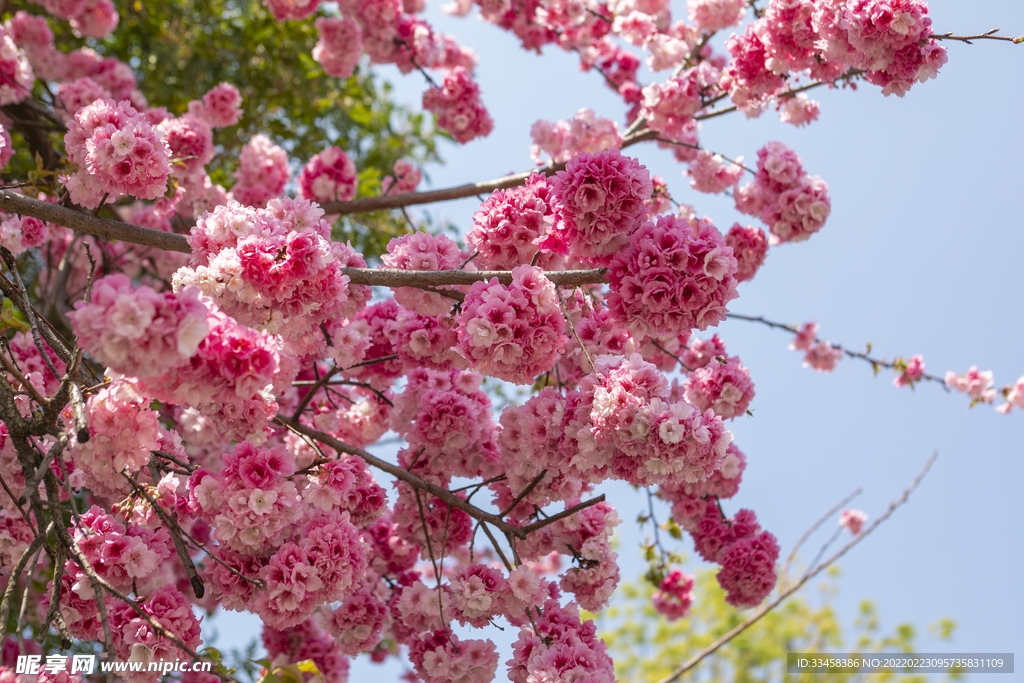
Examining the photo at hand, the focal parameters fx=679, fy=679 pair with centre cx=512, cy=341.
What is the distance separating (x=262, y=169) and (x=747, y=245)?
3482 millimetres

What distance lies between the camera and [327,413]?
387 cm

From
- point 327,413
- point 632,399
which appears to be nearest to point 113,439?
point 632,399

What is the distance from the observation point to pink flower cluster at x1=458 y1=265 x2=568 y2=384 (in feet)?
6.80

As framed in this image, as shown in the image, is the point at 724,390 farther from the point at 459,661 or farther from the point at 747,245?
the point at 459,661

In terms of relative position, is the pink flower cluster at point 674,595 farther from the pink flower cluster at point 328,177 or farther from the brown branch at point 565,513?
the pink flower cluster at point 328,177

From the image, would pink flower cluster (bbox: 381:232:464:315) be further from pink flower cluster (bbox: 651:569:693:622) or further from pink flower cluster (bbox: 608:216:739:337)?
pink flower cluster (bbox: 651:569:693:622)

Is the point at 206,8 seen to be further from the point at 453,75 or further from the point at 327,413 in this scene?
the point at 327,413

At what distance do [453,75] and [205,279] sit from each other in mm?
3569

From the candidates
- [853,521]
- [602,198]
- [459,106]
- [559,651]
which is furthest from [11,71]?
[853,521]

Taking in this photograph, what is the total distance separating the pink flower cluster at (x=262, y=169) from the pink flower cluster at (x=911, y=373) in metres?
4.81

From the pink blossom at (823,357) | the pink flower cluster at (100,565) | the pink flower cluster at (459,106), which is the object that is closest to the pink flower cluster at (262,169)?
the pink flower cluster at (459,106)

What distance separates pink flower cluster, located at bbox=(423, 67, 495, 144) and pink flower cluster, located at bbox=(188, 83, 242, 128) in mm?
1394

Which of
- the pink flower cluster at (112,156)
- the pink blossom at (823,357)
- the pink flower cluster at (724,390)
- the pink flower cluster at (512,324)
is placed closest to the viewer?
the pink flower cluster at (512,324)

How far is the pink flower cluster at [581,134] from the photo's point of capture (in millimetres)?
4547
